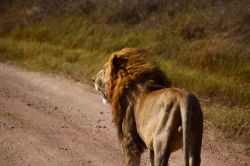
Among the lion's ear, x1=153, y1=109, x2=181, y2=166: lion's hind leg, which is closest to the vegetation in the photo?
the lion's ear

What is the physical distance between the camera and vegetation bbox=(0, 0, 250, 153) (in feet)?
37.0

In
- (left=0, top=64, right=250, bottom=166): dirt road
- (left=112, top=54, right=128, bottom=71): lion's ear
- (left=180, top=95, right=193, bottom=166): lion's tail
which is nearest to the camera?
(left=180, top=95, right=193, bottom=166): lion's tail

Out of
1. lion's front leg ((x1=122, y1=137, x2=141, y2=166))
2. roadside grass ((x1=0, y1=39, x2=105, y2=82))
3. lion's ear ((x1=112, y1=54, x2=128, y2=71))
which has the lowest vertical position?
roadside grass ((x1=0, y1=39, x2=105, y2=82))

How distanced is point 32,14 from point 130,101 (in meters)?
15.3

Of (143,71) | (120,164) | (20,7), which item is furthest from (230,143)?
(20,7)

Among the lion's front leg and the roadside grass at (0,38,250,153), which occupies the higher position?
the lion's front leg

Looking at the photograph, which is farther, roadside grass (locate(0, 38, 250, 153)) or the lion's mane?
roadside grass (locate(0, 38, 250, 153))

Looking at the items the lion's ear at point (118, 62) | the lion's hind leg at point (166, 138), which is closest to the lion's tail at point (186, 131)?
the lion's hind leg at point (166, 138)

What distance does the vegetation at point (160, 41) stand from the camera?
37.0 feet

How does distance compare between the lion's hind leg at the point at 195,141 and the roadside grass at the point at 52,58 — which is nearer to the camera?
the lion's hind leg at the point at 195,141

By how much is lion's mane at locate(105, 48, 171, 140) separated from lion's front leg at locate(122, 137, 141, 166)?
0.46 feet

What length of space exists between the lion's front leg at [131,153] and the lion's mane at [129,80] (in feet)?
0.46

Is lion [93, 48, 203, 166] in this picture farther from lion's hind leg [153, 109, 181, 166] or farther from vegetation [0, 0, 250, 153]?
vegetation [0, 0, 250, 153]

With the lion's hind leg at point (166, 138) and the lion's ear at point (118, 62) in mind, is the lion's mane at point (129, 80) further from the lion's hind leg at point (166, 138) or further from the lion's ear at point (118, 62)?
the lion's hind leg at point (166, 138)
